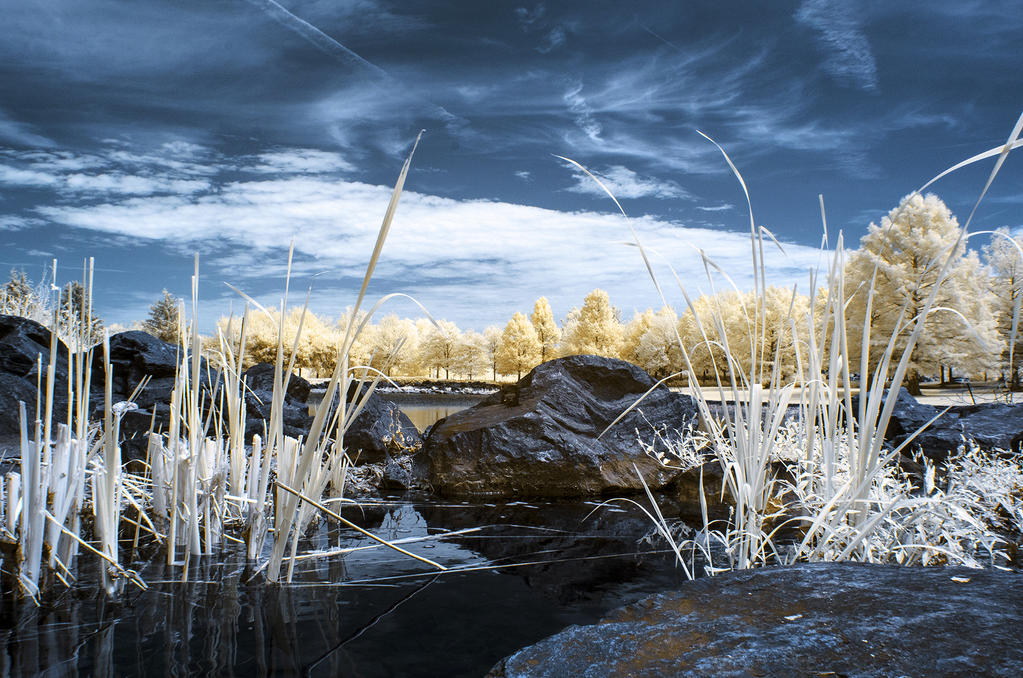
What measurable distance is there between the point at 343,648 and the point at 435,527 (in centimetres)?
176

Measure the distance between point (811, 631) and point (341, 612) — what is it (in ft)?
4.81

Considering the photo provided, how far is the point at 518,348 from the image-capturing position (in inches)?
1437

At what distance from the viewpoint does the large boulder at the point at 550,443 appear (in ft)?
16.1

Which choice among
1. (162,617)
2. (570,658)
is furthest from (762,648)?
(162,617)

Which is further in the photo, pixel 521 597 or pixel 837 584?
pixel 521 597

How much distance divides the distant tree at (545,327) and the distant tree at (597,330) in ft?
7.41

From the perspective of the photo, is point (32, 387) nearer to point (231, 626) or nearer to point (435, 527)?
point (435, 527)

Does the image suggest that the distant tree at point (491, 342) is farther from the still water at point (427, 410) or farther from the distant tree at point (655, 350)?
the still water at point (427, 410)

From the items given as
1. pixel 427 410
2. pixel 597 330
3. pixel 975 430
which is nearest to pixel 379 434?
pixel 975 430

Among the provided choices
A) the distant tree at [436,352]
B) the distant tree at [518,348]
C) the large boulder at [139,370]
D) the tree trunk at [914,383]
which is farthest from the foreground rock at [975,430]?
the distant tree at [436,352]

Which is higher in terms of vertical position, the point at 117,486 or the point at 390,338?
the point at 390,338

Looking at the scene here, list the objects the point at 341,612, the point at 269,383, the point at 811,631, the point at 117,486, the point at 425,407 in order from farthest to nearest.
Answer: the point at 425,407
the point at 269,383
the point at 117,486
the point at 341,612
the point at 811,631

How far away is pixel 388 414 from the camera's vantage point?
6.05 m

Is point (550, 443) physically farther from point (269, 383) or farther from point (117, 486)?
point (269, 383)
